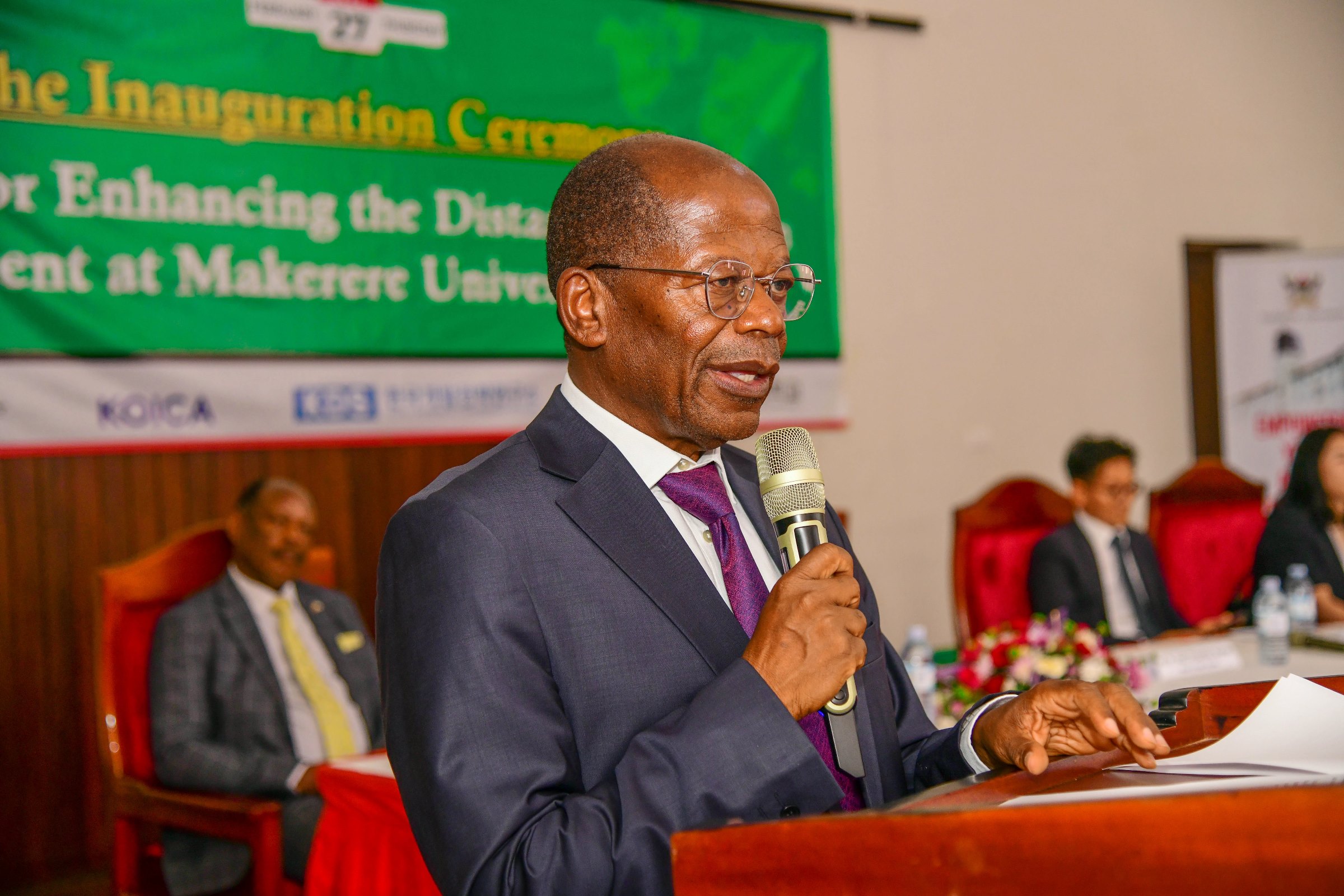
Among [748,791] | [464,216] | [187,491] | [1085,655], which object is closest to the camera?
[748,791]

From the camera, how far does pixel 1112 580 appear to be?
4.14 metres

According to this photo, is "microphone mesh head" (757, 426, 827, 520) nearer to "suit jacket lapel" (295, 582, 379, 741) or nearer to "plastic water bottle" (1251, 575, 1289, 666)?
"plastic water bottle" (1251, 575, 1289, 666)

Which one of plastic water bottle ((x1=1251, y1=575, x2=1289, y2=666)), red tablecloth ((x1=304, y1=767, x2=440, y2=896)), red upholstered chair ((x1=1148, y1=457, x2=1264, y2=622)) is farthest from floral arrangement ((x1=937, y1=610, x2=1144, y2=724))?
red upholstered chair ((x1=1148, y1=457, x2=1264, y2=622))

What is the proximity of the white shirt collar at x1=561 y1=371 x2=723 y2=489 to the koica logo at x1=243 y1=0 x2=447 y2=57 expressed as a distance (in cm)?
358

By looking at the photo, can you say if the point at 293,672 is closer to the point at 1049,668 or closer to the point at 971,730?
the point at 1049,668

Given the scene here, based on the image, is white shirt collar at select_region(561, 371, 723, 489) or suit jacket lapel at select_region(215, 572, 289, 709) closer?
white shirt collar at select_region(561, 371, 723, 489)

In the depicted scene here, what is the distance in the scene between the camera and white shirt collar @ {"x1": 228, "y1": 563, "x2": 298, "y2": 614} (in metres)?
3.21

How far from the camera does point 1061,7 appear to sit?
632 centimetres

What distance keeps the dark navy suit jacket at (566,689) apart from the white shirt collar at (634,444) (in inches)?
0.8

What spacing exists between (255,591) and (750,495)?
241 centimetres

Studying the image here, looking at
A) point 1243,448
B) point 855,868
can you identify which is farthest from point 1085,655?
point 1243,448

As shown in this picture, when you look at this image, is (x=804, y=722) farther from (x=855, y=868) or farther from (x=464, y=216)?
(x=464, y=216)

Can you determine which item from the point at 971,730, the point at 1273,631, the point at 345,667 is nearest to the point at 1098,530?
the point at 1273,631

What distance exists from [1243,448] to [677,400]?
6263mm
